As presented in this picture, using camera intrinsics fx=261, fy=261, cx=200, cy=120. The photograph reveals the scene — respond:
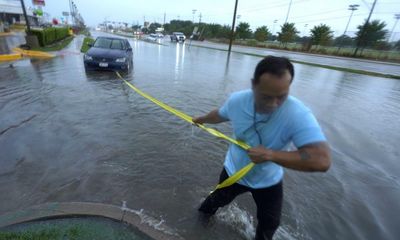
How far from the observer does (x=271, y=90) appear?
169 cm

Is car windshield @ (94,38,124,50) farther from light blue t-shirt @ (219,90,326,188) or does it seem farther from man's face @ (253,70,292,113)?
man's face @ (253,70,292,113)

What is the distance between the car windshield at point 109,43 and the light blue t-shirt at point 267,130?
37.3 ft

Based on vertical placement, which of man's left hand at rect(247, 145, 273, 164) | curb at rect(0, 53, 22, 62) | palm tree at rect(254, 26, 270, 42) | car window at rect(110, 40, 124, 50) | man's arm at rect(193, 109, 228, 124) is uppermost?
man's left hand at rect(247, 145, 273, 164)

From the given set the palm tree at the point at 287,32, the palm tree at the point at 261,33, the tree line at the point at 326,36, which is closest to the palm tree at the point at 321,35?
the tree line at the point at 326,36

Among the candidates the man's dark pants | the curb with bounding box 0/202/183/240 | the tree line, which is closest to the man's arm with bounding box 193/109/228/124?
the man's dark pants

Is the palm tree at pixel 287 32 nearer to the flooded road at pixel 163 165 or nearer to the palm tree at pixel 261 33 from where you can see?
the palm tree at pixel 261 33

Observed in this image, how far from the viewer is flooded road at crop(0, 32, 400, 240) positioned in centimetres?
326

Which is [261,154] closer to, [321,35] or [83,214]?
[83,214]

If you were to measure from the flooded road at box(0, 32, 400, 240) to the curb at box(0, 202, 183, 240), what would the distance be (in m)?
0.26

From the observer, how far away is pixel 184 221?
10.1ft

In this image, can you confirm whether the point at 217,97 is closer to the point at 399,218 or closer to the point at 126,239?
→ the point at 399,218

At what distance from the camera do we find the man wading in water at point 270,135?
5.46 ft

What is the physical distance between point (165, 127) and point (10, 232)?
3654mm

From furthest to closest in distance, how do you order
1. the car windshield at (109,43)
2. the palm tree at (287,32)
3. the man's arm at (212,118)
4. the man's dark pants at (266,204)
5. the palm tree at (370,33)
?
the palm tree at (287,32) → the palm tree at (370,33) → the car windshield at (109,43) → the man's arm at (212,118) → the man's dark pants at (266,204)
